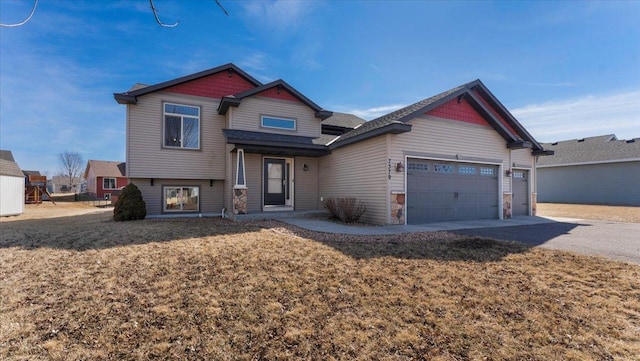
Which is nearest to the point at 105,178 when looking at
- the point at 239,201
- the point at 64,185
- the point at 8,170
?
the point at 8,170

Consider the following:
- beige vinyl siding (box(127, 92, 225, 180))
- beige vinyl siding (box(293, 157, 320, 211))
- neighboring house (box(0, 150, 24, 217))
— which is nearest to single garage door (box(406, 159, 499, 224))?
beige vinyl siding (box(293, 157, 320, 211))

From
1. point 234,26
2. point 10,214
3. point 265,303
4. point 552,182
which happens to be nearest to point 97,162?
point 10,214

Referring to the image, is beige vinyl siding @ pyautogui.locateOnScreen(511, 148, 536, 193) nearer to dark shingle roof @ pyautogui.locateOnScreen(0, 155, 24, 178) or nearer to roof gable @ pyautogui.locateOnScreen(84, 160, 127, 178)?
dark shingle roof @ pyautogui.locateOnScreen(0, 155, 24, 178)

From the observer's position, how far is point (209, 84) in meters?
12.5

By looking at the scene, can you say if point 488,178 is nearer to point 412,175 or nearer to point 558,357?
point 412,175

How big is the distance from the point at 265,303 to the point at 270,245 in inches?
106

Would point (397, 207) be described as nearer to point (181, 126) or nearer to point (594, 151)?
point (181, 126)

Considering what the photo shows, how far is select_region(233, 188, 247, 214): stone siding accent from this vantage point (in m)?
10.7

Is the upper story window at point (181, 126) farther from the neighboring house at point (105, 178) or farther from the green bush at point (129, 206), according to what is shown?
the neighboring house at point (105, 178)

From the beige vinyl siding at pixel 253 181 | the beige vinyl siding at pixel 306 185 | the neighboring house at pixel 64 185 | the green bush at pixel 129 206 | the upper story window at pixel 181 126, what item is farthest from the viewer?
the neighboring house at pixel 64 185

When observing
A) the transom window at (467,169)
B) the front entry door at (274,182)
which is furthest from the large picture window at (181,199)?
the transom window at (467,169)

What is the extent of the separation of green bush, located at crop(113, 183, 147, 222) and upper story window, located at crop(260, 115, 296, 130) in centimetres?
561

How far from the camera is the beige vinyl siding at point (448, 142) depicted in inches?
379

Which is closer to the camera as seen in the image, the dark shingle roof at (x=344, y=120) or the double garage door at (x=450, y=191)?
the double garage door at (x=450, y=191)
